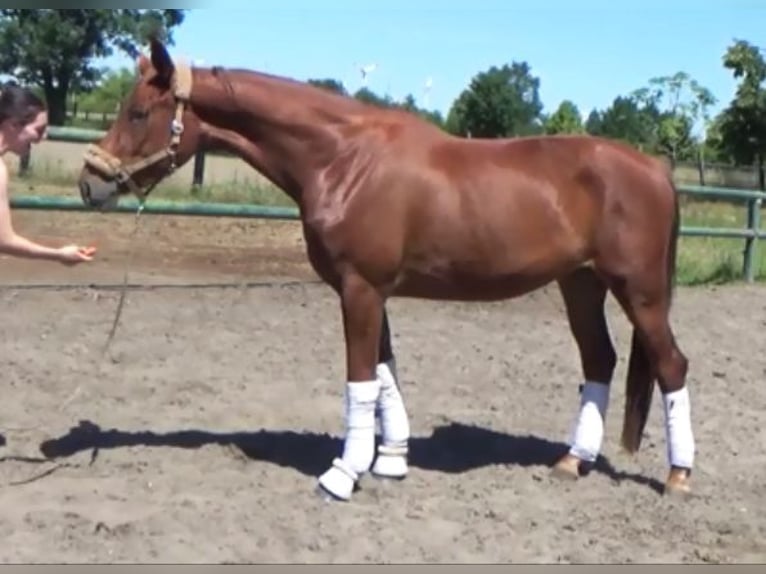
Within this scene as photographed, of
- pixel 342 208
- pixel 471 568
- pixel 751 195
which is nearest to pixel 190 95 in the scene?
pixel 342 208

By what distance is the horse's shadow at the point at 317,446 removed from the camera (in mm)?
5266

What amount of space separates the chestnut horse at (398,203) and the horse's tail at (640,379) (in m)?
Result: 0.02

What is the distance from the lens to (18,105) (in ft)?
16.0

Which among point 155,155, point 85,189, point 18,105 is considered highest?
point 18,105

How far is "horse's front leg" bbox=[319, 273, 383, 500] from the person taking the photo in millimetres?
4699

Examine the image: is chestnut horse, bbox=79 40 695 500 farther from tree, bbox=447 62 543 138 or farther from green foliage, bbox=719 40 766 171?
tree, bbox=447 62 543 138

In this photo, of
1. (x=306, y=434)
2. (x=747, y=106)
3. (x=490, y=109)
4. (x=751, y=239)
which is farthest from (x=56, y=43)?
(x=490, y=109)

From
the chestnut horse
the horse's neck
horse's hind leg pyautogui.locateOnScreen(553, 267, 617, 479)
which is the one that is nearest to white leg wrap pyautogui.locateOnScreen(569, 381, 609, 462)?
horse's hind leg pyautogui.locateOnScreen(553, 267, 617, 479)

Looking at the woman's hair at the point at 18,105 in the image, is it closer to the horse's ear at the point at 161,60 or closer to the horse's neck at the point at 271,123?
the horse's ear at the point at 161,60

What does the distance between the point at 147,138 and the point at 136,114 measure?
0.35 feet

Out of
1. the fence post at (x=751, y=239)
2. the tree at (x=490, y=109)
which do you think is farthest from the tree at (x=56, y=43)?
the tree at (x=490, y=109)

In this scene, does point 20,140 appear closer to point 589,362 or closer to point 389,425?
point 389,425

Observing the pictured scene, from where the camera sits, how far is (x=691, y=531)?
4520 mm

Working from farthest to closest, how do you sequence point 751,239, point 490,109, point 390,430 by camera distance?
point 490,109 < point 751,239 < point 390,430
